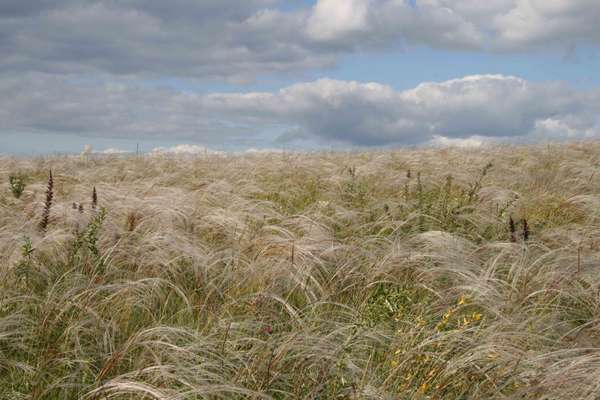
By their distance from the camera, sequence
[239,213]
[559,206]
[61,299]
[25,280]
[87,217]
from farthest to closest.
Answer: [559,206], [239,213], [87,217], [25,280], [61,299]

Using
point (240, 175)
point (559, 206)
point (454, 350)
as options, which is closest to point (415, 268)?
point (454, 350)

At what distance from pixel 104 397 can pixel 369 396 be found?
959mm

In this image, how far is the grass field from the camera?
2.24 meters

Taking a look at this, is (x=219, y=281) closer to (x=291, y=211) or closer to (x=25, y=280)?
(x=25, y=280)

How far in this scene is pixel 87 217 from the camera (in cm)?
466

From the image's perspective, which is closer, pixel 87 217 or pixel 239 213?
pixel 87 217

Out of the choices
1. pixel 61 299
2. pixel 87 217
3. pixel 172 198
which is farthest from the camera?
pixel 172 198

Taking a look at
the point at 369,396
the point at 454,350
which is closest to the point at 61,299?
the point at 369,396

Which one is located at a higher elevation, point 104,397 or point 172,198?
point 172,198

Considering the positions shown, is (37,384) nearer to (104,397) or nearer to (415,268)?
(104,397)

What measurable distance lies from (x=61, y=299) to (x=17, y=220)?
231cm

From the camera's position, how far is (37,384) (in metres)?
2.26

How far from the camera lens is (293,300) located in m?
3.34

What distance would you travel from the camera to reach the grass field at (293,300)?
88.3 inches
